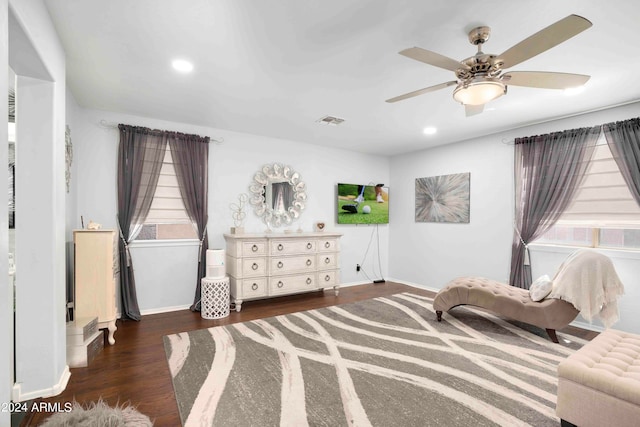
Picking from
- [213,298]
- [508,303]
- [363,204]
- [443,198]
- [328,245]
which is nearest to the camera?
[508,303]

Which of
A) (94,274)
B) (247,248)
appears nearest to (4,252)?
(94,274)

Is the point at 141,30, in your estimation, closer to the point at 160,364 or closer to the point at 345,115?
the point at 345,115

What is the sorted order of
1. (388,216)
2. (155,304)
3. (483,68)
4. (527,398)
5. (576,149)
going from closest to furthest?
(483,68), (527,398), (576,149), (155,304), (388,216)

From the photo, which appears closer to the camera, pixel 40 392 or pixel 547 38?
pixel 547 38

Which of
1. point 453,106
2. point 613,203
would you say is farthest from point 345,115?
point 613,203

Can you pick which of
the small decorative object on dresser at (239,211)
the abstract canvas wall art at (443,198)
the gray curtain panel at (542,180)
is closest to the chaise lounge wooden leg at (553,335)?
the gray curtain panel at (542,180)

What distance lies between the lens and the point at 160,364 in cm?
262

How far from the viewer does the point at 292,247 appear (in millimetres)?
4531

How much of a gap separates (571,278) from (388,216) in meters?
3.45

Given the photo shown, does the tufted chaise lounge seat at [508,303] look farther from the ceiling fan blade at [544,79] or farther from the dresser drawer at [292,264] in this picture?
the ceiling fan blade at [544,79]

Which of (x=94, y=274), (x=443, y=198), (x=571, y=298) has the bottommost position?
(x=571, y=298)

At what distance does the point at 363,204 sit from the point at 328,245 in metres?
1.39

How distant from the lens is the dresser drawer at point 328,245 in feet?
15.8

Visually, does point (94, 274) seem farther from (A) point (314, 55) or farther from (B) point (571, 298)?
(B) point (571, 298)
